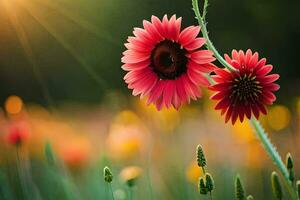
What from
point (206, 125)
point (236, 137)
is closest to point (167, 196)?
point (236, 137)

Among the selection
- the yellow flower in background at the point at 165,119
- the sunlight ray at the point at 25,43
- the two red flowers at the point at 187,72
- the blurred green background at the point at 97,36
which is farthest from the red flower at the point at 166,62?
the sunlight ray at the point at 25,43

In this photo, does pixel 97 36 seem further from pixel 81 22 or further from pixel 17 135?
pixel 17 135

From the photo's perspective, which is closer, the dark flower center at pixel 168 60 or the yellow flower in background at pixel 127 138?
the dark flower center at pixel 168 60

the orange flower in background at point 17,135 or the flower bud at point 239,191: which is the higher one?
the orange flower in background at point 17,135

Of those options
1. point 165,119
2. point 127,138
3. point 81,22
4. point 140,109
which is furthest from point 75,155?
point 81,22

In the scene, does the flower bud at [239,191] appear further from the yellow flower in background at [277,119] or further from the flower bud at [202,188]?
the yellow flower in background at [277,119]

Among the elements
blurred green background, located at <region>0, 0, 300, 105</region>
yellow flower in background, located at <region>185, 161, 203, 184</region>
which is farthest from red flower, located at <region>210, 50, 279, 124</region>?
blurred green background, located at <region>0, 0, 300, 105</region>

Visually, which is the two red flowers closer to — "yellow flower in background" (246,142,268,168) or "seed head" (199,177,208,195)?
"seed head" (199,177,208,195)

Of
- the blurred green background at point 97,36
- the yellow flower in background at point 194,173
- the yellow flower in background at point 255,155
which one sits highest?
the blurred green background at point 97,36
